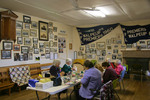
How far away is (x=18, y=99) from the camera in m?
4.47

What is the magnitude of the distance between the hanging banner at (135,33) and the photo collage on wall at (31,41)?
383 cm

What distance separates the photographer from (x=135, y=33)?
7.56 meters

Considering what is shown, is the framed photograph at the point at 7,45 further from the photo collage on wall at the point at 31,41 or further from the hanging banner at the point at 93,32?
the hanging banner at the point at 93,32

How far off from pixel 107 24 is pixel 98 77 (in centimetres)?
574

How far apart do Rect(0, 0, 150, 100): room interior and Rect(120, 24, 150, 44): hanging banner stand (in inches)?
6.5

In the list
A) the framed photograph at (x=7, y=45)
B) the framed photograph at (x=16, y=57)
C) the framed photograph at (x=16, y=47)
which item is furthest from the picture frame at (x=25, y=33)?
the framed photograph at (x=16, y=57)

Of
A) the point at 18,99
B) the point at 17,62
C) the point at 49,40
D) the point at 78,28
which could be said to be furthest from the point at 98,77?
the point at 78,28

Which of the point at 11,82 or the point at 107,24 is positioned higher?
the point at 107,24

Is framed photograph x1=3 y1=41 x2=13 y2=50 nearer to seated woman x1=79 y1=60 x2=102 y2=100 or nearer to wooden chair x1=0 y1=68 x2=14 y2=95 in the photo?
wooden chair x1=0 y1=68 x2=14 y2=95

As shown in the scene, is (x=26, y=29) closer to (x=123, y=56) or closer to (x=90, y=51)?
(x=90, y=51)

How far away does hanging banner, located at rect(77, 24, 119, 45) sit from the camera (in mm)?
8273

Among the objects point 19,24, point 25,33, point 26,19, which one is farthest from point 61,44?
point 19,24

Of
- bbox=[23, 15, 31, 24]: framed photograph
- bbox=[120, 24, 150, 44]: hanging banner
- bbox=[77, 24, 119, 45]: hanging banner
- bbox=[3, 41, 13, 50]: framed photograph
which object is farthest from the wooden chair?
bbox=[120, 24, 150, 44]: hanging banner

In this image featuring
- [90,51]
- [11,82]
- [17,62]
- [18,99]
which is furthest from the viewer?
[90,51]
